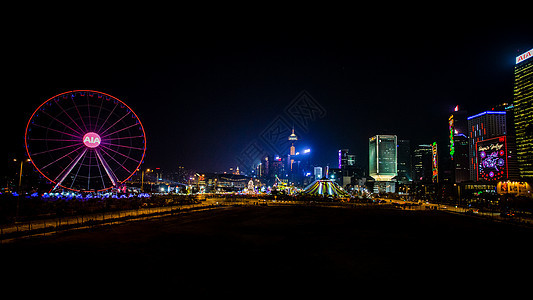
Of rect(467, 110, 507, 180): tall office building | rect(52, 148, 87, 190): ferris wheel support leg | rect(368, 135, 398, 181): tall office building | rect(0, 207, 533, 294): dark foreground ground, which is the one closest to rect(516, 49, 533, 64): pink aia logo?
rect(467, 110, 507, 180): tall office building

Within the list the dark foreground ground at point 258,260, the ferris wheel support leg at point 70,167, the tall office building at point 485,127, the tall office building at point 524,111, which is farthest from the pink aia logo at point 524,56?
the ferris wheel support leg at point 70,167

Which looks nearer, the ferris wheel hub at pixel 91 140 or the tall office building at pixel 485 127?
the ferris wheel hub at pixel 91 140

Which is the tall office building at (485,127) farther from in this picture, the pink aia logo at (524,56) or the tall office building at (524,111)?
the pink aia logo at (524,56)

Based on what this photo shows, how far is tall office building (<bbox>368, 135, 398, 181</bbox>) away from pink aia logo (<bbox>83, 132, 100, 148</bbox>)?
178 meters

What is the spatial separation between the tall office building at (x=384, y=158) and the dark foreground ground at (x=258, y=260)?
174515mm

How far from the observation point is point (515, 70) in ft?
341

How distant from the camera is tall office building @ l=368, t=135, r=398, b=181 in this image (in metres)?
190

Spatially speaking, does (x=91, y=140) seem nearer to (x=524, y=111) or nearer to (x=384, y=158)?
(x=524, y=111)

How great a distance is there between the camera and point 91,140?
32188 millimetres

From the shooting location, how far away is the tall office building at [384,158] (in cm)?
19000

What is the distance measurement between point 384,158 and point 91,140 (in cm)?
18323

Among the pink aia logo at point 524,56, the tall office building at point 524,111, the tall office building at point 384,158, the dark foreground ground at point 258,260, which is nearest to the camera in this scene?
the dark foreground ground at point 258,260

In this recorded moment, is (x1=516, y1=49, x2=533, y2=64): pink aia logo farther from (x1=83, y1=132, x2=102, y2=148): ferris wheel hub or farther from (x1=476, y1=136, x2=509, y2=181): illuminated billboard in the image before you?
(x1=83, y1=132, x2=102, y2=148): ferris wheel hub

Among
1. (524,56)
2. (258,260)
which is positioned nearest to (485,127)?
(524,56)
